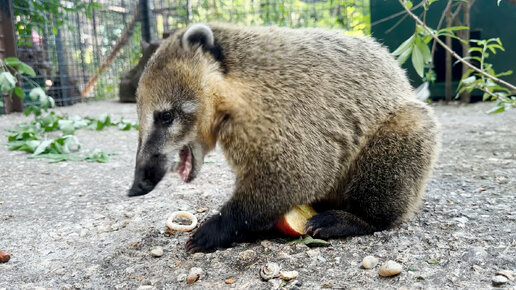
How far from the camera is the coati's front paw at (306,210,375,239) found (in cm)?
245

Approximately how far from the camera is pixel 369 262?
2.10 metres

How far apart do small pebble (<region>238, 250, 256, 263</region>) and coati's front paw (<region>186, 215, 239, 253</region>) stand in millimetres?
152

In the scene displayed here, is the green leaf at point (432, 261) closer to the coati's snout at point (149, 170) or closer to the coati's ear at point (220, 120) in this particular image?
the coati's ear at point (220, 120)

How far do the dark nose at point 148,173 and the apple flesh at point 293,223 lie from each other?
701 millimetres

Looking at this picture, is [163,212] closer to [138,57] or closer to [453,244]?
[453,244]

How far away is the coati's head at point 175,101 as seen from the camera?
2.40 m

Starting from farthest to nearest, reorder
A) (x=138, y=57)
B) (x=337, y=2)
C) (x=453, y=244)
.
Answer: (x=138, y=57) < (x=337, y=2) < (x=453, y=244)

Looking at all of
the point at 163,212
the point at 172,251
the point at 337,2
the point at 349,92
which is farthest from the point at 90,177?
the point at 337,2

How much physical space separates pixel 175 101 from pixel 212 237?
752 mm

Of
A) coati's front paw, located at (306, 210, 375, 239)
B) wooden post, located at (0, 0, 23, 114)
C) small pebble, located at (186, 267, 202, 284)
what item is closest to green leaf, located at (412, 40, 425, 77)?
coati's front paw, located at (306, 210, 375, 239)

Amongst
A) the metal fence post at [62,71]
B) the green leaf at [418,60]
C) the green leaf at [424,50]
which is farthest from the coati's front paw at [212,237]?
the metal fence post at [62,71]

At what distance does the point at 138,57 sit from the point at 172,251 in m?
9.16

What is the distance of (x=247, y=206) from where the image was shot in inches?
94.8

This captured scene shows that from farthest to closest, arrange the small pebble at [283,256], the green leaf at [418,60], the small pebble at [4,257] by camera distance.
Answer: the green leaf at [418,60] → the small pebble at [4,257] → the small pebble at [283,256]
